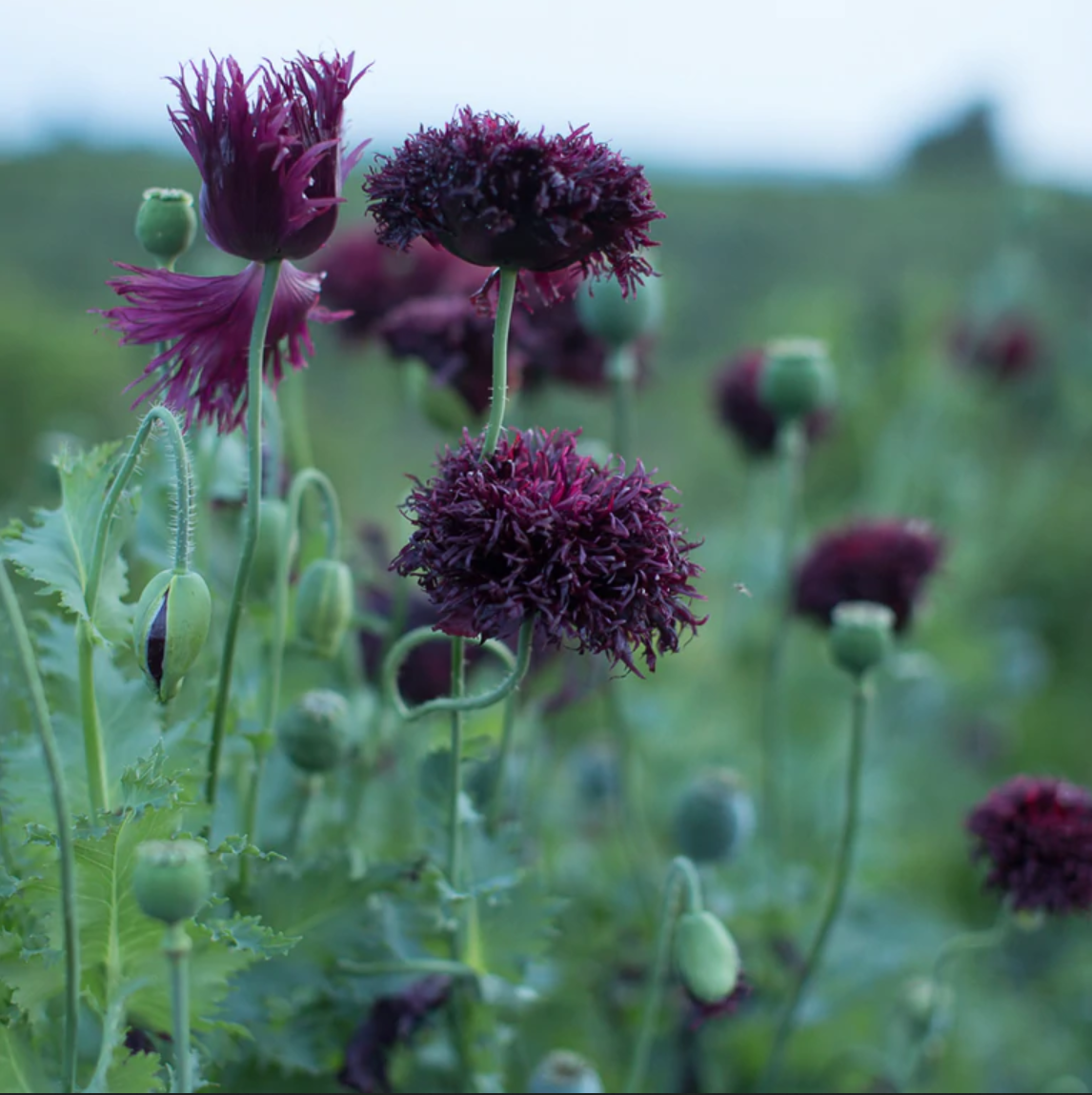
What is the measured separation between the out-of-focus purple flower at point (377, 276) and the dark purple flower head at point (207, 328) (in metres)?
0.67

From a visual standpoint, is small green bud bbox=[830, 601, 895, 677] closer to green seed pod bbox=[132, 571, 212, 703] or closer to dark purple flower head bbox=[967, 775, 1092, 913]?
dark purple flower head bbox=[967, 775, 1092, 913]

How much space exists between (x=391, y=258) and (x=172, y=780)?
1.05m

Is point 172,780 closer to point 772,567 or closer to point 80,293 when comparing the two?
point 772,567

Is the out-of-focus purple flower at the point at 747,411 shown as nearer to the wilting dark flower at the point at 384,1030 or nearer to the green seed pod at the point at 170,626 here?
the wilting dark flower at the point at 384,1030

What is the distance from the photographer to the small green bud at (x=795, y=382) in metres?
1.56

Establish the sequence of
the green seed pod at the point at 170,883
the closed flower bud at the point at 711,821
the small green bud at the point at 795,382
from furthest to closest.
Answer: the small green bud at the point at 795,382
the closed flower bud at the point at 711,821
the green seed pod at the point at 170,883

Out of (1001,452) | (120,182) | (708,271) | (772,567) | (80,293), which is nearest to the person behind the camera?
(772,567)

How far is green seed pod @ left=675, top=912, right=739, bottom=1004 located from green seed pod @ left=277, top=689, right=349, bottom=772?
34 centimetres

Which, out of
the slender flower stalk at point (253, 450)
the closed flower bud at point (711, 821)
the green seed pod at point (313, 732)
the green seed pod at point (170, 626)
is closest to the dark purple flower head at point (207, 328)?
the slender flower stalk at point (253, 450)

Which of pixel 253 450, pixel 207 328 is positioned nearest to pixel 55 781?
pixel 253 450

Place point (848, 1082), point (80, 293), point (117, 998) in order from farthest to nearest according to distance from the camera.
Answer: point (80, 293) → point (848, 1082) → point (117, 998)

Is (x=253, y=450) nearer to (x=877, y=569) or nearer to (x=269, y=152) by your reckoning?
(x=269, y=152)

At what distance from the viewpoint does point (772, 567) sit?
231 cm

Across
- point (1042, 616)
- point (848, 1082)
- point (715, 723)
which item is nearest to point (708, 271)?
point (1042, 616)
